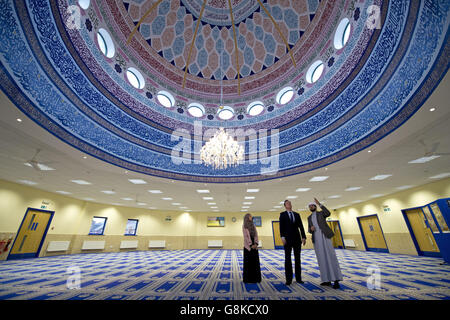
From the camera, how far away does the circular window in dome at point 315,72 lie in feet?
25.7

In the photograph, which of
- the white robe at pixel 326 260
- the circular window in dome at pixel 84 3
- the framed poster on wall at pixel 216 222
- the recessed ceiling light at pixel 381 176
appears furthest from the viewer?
the framed poster on wall at pixel 216 222

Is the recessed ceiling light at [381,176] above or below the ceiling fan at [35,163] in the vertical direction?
above

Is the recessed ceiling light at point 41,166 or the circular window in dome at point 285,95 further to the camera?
the circular window in dome at point 285,95

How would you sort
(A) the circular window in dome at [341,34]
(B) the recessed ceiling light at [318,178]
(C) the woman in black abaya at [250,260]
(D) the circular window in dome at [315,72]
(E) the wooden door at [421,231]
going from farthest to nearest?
(D) the circular window in dome at [315,72] → (E) the wooden door at [421,231] → (A) the circular window in dome at [341,34] → (B) the recessed ceiling light at [318,178] → (C) the woman in black abaya at [250,260]

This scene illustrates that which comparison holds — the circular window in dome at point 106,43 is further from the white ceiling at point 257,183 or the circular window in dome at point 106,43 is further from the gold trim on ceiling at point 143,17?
the white ceiling at point 257,183

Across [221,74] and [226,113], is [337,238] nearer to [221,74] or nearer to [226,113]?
[226,113]

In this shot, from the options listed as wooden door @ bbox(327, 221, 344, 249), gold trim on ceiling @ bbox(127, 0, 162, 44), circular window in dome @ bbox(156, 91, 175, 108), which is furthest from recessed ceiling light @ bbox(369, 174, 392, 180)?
gold trim on ceiling @ bbox(127, 0, 162, 44)

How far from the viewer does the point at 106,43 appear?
728cm

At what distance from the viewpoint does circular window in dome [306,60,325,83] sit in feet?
25.7

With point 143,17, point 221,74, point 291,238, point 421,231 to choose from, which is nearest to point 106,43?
point 143,17

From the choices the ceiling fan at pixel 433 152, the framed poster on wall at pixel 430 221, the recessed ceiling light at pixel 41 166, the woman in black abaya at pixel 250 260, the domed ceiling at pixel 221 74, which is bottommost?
the woman in black abaya at pixel 250 260

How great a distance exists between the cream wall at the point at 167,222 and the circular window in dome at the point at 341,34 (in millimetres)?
6530

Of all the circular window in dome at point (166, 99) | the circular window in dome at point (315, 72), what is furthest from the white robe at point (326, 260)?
the circular window in dome at point (166, 99)
